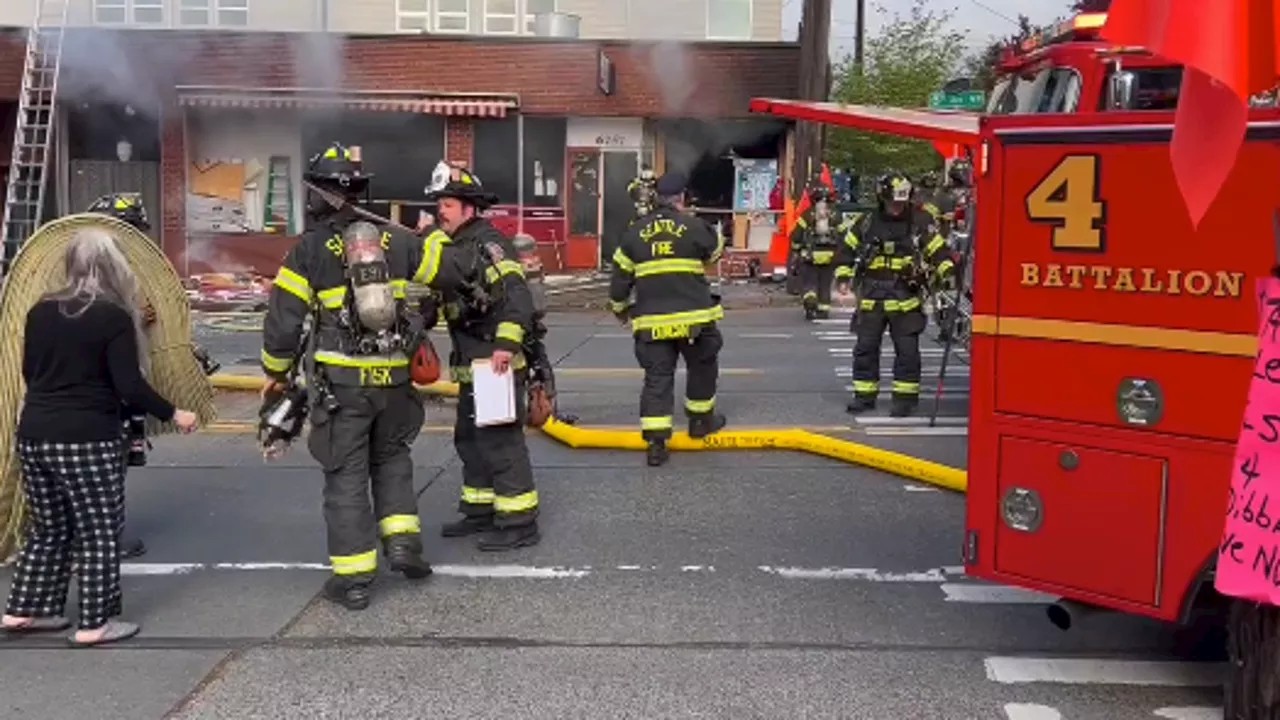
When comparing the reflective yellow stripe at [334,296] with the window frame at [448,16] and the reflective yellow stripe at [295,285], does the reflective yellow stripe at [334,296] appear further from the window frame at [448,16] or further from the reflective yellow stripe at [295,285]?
the window frame at [448,16]

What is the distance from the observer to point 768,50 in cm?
2153

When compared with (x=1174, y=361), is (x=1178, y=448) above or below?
below

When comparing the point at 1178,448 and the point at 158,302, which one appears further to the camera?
the point at 158,302

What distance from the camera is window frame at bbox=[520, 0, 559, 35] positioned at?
23094mm

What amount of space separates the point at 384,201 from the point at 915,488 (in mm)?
16054

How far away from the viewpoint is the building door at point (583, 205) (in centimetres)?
2217

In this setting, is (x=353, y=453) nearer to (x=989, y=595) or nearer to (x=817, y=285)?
(x=989, y=595)

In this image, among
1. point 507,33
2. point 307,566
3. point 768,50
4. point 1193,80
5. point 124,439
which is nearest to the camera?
point 1193,80

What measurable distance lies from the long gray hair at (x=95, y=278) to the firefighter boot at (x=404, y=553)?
1.29 m

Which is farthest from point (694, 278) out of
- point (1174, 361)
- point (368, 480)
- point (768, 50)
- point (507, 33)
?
point (507, 33)

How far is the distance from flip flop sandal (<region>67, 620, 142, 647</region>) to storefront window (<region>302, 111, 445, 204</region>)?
56.3ft

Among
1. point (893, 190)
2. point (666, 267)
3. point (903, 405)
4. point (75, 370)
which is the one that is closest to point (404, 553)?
point (75, 370)

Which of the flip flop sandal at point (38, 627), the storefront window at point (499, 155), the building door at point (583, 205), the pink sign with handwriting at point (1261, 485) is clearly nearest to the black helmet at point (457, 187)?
the flip flop sandal at point (38, 627)

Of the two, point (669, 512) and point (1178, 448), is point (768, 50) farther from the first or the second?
point (1178, 448)
